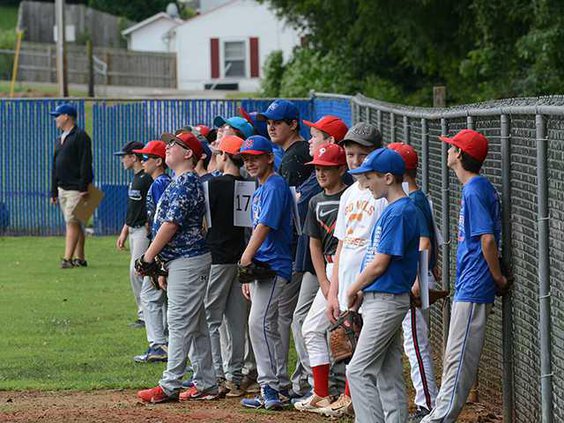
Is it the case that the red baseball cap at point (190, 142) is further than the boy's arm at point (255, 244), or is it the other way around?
the red baseball cap at point (190, 142)

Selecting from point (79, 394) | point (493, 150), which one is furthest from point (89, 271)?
point (493, 150)

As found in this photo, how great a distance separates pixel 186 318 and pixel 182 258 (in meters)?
0.46

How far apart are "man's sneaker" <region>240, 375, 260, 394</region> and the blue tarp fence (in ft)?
42.6

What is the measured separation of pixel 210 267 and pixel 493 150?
2366mm

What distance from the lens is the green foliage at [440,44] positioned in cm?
2425

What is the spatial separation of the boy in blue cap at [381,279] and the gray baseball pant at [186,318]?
218cm

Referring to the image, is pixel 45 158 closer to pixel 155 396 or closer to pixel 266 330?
pixel 155 396

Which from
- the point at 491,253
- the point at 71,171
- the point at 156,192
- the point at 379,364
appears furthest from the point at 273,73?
the point at 379,364

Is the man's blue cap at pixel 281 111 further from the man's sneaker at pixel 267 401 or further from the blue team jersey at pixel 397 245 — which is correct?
the blue team jersey at pixel 397 245

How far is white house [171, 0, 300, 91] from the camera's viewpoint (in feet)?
188

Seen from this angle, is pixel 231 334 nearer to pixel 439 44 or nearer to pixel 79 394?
pixel 79 394

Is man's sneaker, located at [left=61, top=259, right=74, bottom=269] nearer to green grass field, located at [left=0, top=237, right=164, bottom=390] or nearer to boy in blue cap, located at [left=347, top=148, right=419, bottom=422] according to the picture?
green grass field, located at [left=0, top=237, right=164, bottom=390]

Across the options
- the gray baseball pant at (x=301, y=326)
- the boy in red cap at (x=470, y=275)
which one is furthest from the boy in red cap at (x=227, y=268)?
the boy in red cap at (x=470, y=275)

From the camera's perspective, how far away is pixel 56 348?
496 inches
